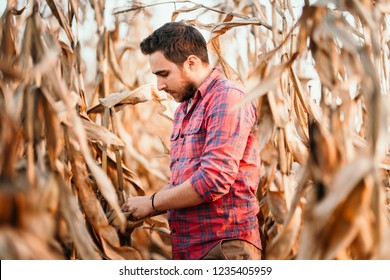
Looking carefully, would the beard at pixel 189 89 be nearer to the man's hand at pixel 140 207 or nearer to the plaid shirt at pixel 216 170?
the plaid shirt at pixel 216 170

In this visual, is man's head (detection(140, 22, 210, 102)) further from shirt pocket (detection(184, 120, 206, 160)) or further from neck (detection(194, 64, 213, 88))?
shirt pocket (detection(184, 120, 206, 160))

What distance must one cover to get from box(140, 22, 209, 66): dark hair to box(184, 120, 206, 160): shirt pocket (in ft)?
0.52

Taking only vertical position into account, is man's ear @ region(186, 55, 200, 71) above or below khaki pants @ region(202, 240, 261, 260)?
above

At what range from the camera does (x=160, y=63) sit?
1.12 m

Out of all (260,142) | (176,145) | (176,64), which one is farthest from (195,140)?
(260,142)

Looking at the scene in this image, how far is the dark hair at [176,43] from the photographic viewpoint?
111 centimetres

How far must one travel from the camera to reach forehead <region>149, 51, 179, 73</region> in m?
1.11

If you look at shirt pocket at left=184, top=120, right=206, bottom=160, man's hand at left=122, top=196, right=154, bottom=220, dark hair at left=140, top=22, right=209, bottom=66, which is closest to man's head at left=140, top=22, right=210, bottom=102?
dark hair at left=140, top=22, right=209, bottom=66

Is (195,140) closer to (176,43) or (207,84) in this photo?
(207,84)

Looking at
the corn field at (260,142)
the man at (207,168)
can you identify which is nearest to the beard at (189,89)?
the man at (207,168)

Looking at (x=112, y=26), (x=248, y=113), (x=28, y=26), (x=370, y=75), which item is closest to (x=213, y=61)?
(x=112, y=26)

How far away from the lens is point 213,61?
1.81 m

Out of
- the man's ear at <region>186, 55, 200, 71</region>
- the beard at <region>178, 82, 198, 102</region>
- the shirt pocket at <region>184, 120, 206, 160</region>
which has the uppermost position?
the man's ear at <region>186, 55, 200, 71</region>
